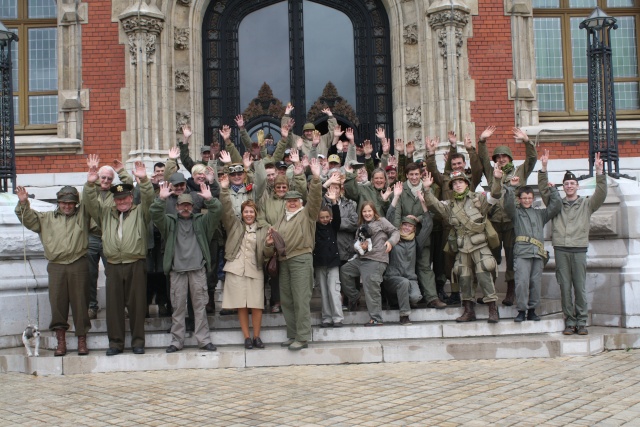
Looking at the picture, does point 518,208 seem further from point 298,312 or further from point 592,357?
point 298,312

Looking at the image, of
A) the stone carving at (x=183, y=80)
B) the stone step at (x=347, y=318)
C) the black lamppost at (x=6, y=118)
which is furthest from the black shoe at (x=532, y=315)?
the stone carving at (x=183, y=80)

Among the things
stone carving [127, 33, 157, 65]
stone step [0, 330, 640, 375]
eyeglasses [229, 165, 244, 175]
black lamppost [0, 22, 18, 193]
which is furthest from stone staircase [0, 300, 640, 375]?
stone carving [127, 33, 157, 65]

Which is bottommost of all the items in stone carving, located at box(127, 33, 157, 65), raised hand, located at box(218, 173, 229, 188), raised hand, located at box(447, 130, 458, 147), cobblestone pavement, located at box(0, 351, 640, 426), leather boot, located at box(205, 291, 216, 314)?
cobblestone pavement, located at box(0, 351, 640, 426)

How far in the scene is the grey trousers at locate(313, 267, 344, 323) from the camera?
8.54 meters

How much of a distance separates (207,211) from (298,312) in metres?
1.50

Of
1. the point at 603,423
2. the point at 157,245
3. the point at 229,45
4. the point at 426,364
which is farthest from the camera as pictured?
the point at 229,45

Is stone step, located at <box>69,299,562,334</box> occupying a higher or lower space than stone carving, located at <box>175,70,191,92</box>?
lower

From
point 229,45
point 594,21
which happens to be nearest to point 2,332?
point 229,45

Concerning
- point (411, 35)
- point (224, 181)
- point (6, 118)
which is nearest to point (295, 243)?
point (224, 181)

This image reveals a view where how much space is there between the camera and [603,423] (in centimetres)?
551

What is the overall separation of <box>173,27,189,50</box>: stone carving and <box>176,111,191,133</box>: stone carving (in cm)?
124

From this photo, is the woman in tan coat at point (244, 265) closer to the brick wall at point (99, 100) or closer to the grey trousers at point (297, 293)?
the grey trousers at point (297, 293)

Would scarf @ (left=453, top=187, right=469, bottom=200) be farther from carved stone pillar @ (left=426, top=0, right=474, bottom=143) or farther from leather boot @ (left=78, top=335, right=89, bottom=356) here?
carved stone pillar @ (left=426, top=0, right=474, bottom=143)

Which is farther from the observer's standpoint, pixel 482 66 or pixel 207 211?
pixel 482 66
